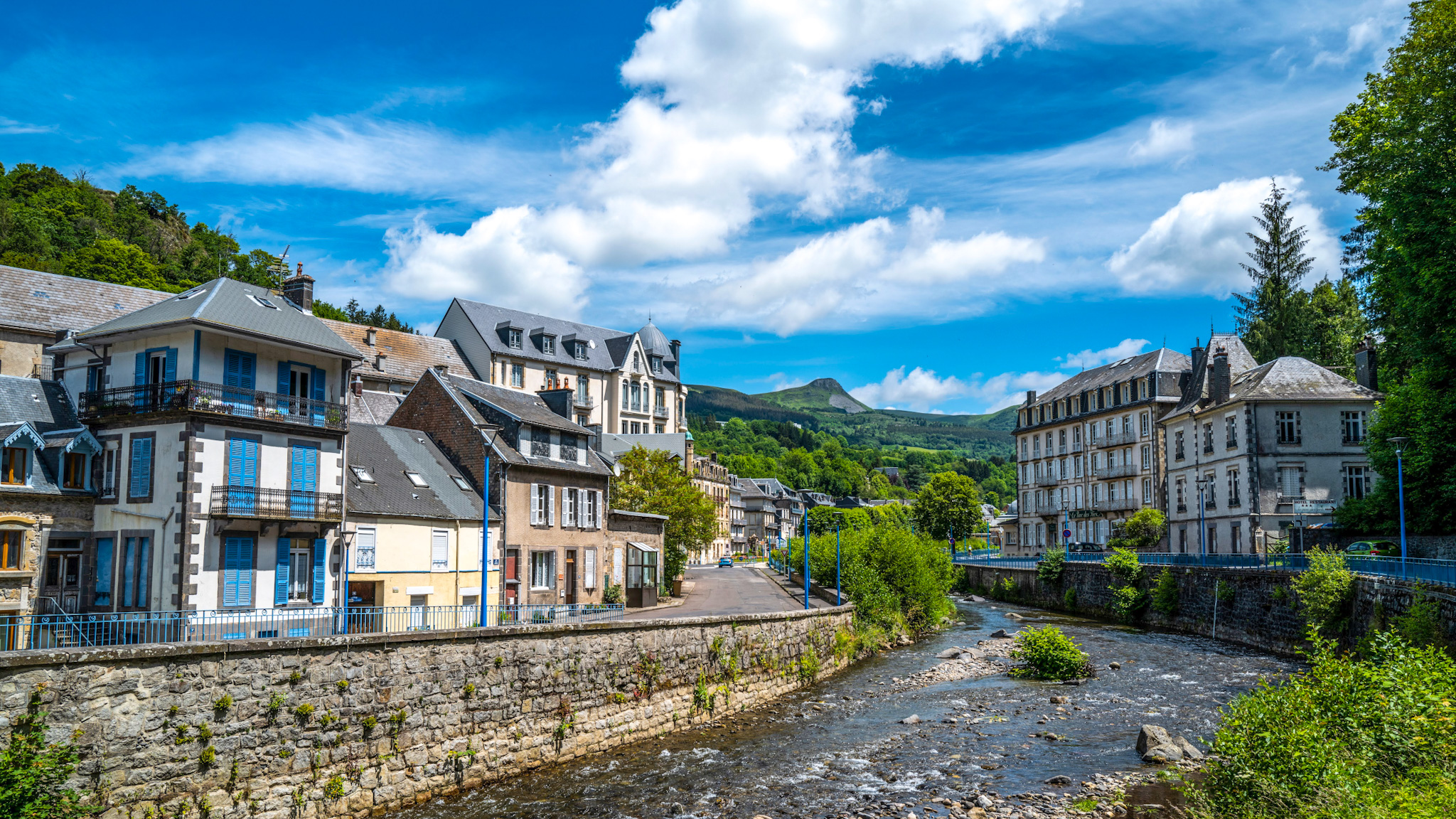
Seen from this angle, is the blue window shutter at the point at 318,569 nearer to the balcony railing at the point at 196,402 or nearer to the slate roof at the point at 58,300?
the balcony railing at the point at 196,402

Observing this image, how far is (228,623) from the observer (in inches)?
823

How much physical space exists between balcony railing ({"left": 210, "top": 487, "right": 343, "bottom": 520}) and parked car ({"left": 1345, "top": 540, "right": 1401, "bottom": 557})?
34913 millimetres

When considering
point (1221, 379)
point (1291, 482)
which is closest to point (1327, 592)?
point (1291, 482)

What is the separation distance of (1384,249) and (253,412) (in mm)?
35503

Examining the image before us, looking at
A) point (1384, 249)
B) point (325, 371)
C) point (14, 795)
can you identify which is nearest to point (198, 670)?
point (14, 795)

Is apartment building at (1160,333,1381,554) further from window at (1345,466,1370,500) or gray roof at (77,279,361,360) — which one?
gray roof at (77,279,361,360)

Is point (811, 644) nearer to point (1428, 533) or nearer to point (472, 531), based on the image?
point (472, 531)

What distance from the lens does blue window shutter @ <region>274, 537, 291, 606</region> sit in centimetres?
2359

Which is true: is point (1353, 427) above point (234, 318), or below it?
below

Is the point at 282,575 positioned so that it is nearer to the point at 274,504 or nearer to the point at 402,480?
the point at 274,504

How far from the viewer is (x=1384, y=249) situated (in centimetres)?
3256

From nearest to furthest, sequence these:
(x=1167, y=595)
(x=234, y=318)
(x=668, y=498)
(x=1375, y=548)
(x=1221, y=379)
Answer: (x=234, y=318), (x=1375, y=548), (x=1167, y=595), (x=668, y=498), (x=1221, y=379)

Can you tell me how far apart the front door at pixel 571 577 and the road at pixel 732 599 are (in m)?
2.84

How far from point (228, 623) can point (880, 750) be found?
47.2 ft
